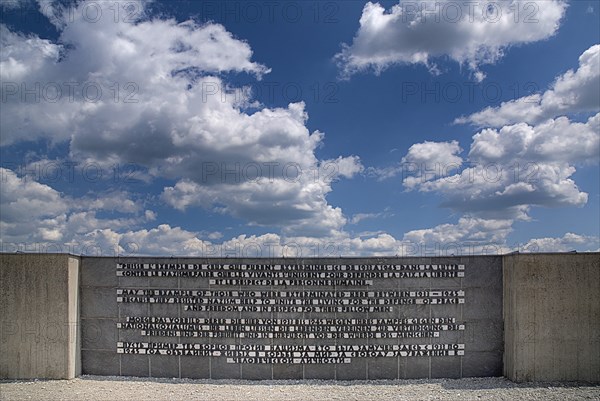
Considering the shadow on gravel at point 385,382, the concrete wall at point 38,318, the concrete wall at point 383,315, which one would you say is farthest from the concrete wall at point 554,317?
the concrete wall at point 38,318

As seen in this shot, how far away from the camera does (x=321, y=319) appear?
1234 centimetres

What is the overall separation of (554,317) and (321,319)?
16.9 ft

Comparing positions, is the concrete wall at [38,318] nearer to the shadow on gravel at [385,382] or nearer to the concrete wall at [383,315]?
the concrete wall at [383,315]

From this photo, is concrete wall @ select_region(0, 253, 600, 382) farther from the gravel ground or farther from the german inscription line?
the gravel ground

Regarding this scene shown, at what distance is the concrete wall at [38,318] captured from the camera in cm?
1227

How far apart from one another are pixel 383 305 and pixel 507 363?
9.96ft

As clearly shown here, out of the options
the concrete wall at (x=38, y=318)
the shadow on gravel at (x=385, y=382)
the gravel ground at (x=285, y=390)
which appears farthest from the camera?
the concrete wall at (x=38, y=318)

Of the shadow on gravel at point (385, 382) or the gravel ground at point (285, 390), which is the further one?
the shadow on gravel at point (385, 382)

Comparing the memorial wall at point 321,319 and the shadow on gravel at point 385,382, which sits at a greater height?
the memorial wall at point 321,319

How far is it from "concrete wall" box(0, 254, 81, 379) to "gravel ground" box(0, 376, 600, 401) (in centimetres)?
39

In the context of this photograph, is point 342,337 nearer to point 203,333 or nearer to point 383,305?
point 383,305

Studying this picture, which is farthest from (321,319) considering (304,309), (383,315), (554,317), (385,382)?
(554,317)

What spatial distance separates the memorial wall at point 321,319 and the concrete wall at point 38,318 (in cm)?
151

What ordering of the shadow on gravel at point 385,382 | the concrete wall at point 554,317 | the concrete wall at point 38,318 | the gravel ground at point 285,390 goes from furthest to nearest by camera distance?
the concrete wall at point 38,318 → the concrete wall at point 554,317 → the shadow on gravel at point 385,382 → the gravel ground at point 285,390
